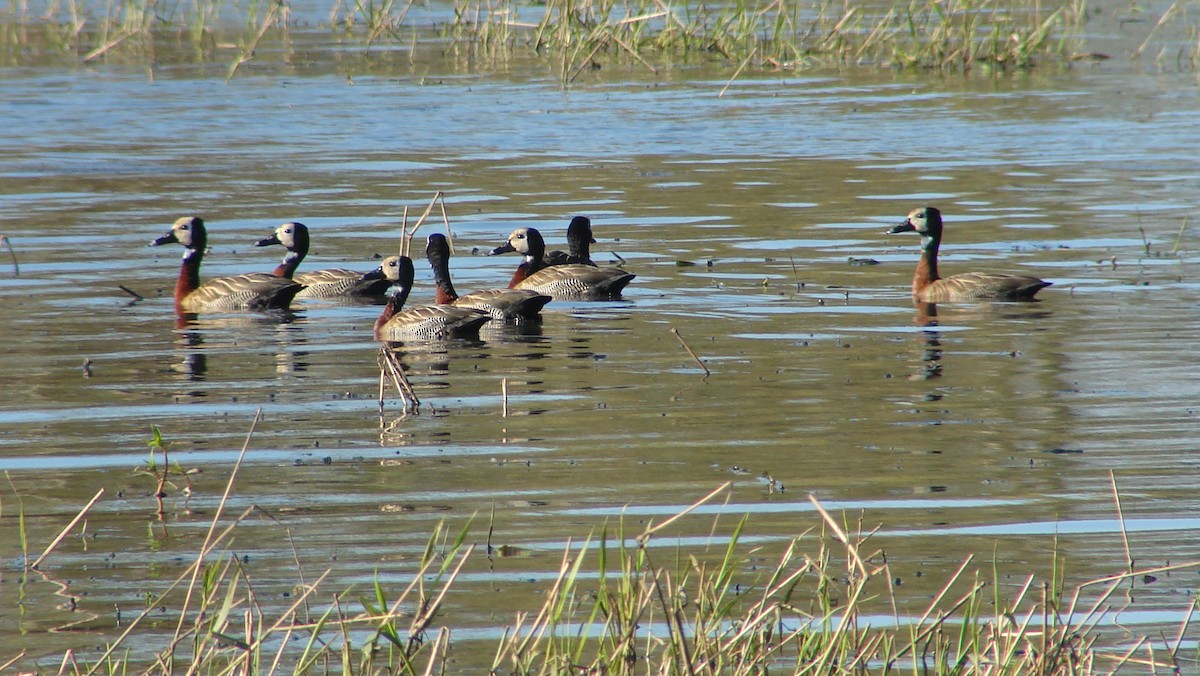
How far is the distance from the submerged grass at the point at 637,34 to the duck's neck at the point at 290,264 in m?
12.9

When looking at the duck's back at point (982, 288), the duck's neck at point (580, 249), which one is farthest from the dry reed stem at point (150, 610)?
the duck's neck at point (580, 249)

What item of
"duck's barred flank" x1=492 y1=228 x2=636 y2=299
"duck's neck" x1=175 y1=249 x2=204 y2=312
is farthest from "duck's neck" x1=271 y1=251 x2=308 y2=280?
"duck's barred flank" x1=492 y1=228 x2=636 y2=299

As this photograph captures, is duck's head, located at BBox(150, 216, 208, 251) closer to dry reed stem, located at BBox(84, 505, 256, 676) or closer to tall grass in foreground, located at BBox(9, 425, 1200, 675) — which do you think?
tall grass in foreground, located at BBox(9, 425, 1200, 675)

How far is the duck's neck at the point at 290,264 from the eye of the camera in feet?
51.4

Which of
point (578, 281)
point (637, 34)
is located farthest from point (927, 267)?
point (637, 34)

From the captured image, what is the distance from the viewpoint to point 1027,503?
8195 mm

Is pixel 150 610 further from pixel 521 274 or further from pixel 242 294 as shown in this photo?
pixel 521 274

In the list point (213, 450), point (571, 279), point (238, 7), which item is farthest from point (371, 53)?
point (213, 450)

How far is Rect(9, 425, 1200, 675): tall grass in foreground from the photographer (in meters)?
5.34

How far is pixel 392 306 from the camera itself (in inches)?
557

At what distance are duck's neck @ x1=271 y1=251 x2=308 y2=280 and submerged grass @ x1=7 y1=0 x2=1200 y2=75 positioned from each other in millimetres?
12891

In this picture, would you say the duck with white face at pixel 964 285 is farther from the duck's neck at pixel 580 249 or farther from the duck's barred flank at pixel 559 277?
the duck's neck at pixel 580 249

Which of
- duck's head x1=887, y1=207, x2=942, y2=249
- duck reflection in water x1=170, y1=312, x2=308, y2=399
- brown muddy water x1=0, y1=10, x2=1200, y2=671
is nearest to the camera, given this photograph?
brown muddy water x1=0, y1=10, x2=1200, y2=671

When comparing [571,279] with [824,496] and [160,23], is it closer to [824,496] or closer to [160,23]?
[824,496]
